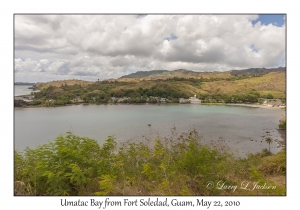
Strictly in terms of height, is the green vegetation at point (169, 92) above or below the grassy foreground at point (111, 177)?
above

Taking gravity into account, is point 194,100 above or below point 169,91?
below

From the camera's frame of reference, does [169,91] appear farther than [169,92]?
Yes

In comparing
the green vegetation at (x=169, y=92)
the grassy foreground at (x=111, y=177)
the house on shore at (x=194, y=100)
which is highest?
the green vegetation at (x=169, y=92)

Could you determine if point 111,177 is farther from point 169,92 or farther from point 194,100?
point 169,92

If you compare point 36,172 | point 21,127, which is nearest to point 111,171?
point 36,172

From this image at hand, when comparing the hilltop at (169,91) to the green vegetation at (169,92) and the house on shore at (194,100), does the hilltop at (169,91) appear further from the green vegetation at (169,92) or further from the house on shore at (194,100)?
the house on shore at (194,100)

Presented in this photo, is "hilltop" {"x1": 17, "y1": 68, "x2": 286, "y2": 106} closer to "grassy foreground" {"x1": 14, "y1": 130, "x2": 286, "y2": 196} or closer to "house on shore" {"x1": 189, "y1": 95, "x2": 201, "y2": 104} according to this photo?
"house on shore" {"x1": 189, "y1": 95, "x2": 201, "y2": 104}

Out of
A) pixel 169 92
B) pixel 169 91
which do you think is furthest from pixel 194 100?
pixel 169 91

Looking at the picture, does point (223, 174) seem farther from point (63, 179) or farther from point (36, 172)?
point (36, 172)

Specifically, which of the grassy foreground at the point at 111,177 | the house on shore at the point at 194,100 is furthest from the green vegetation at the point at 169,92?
the grassy foreground at the point at 111,177

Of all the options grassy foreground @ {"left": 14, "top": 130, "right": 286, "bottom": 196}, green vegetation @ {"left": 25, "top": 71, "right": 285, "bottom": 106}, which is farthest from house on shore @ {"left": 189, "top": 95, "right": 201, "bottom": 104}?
grassy foreground @ {"left": 14, "top": 130, "right": 286, "bottom": 196}
